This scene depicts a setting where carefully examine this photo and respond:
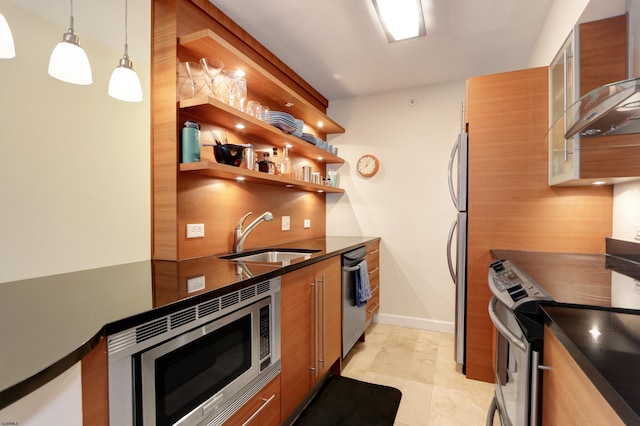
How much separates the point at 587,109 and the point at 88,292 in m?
2.03

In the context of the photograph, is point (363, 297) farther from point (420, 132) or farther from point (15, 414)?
point (15, 414)

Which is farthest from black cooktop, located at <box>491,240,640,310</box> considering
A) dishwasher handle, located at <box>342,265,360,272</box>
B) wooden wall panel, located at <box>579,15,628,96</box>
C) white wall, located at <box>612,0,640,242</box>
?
dishwasher handle, located at <box>342,265,360,272</box>

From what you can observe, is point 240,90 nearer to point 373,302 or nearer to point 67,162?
point 67,162

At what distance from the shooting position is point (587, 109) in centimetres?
124

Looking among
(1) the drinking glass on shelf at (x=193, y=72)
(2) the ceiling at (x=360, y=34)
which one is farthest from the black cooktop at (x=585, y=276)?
(1) the drinking glass on shelf at (x=193, y=72)

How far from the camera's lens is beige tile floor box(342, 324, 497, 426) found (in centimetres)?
182

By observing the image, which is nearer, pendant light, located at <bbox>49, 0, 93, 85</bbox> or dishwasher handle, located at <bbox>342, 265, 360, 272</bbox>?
pendant light, located at <bbox>49, 0, 93, 85</bbox>

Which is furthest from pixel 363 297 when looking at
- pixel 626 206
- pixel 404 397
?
pixel 626 206

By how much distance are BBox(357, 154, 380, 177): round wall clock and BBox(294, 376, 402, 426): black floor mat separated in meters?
2.08

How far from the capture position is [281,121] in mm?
2260

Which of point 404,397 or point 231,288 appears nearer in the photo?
point 231,288

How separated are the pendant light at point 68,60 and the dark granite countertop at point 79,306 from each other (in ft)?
2.46

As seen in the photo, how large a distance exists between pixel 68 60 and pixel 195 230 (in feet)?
3.28

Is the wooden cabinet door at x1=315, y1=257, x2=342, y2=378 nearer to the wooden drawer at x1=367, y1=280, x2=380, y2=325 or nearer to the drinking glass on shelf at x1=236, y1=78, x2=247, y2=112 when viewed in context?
the wooden drawer at x1=367, y1=280, x2=380, y2=325
